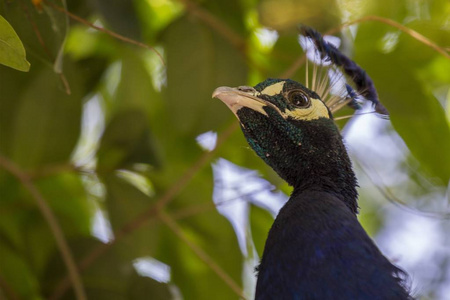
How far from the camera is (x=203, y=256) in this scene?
2395mm

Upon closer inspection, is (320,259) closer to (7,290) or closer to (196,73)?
(196,73)

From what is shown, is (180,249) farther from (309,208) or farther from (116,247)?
(309,208)

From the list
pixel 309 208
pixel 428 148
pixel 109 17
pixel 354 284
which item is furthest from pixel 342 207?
pixel 109 17

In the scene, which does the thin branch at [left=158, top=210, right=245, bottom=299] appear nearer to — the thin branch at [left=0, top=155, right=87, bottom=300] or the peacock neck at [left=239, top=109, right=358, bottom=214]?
the thin branch at [left=0, top=155, right=87, bottom=300]

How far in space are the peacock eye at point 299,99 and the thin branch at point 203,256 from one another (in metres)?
0.67

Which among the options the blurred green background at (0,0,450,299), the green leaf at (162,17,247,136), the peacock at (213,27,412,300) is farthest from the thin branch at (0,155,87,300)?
the peacock at (213,27,412,300)

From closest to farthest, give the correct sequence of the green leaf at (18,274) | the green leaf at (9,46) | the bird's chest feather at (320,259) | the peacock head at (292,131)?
the green leaf at (9,46)
the bird's chest feather at (320,259)
the peacock head at (292,131)
the green leaf at (18,274)

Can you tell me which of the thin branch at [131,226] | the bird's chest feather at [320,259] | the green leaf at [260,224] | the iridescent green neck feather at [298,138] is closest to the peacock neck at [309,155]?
the iridescent green neck feather at [298,138]

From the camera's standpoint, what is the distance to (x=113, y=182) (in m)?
2.47

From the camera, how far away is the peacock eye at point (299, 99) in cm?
188

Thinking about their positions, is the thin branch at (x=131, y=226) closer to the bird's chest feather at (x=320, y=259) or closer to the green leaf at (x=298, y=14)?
the green leaf at (x=298, y=14)

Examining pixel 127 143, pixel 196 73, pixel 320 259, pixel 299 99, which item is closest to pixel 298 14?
pixel 196 73

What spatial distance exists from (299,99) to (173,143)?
0.87 m

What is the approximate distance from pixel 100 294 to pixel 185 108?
2.29 feet
